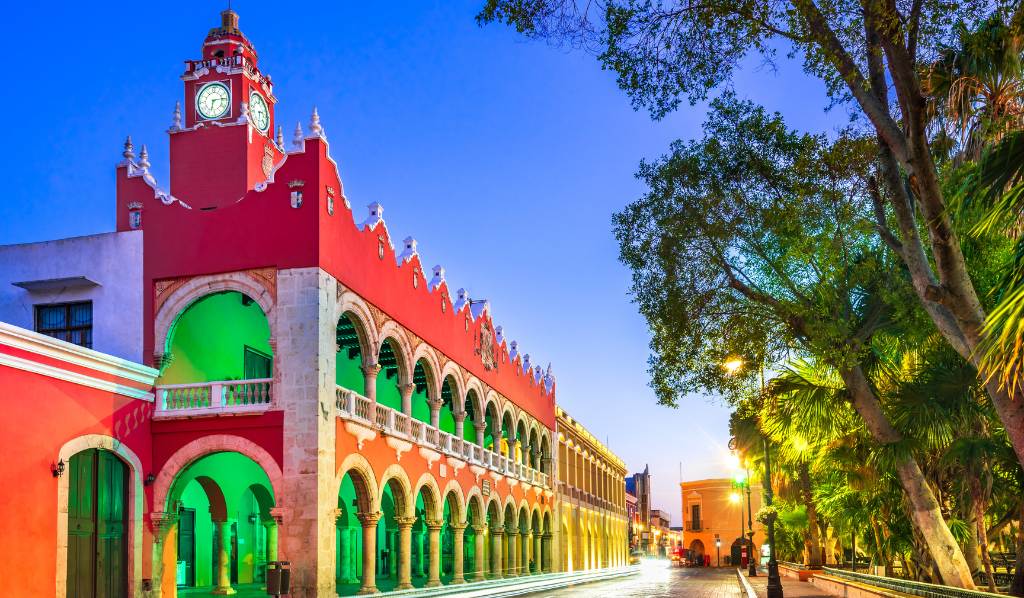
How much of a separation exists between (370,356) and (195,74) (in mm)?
10432

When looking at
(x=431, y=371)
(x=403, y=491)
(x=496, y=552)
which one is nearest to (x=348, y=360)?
(x=431, y=371)

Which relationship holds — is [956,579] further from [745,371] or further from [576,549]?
[576,549]

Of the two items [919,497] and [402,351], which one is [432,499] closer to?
[402,351]

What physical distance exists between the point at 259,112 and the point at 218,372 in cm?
835

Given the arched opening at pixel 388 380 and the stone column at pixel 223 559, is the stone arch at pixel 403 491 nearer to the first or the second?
the stone column at pixel 223 559

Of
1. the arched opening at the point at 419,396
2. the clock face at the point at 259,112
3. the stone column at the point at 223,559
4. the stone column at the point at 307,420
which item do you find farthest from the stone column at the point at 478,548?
the clock face at the point at 259,112

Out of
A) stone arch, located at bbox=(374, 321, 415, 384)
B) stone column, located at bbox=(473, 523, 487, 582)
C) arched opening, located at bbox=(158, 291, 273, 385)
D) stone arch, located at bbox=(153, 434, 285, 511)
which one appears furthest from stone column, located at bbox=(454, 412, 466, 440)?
stone arch, located at bbox=(153, 434, 285, 511)

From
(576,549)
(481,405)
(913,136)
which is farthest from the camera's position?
(576,549)

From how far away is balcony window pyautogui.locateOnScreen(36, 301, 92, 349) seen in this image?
23.2 meters

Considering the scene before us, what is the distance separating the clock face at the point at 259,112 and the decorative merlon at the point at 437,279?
261 inches

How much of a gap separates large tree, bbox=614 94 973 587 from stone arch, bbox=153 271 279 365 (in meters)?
8.19

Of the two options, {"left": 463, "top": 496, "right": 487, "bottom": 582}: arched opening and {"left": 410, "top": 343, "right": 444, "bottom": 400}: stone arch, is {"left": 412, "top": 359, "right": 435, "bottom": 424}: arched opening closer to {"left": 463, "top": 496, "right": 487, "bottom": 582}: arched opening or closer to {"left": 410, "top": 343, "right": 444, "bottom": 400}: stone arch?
{"left": 410, "top": 343, "right": 444, "bottom": 400}: stone arch

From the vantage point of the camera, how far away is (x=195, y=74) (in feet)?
94.7

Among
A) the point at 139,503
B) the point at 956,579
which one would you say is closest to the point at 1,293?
the point at 139,503
